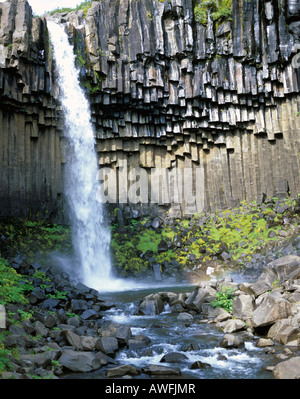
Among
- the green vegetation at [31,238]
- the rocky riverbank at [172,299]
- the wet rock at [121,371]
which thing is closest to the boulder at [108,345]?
the rocky riverbank at [172,299]

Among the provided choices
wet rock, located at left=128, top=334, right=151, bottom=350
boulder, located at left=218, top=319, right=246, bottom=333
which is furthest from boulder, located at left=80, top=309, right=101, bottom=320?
boulder, located at left=218, top=319, right=246, bottom=333

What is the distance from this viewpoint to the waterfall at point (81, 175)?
17391 mm

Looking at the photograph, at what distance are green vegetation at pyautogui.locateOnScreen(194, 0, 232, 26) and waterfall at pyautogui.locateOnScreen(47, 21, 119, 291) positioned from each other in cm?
705

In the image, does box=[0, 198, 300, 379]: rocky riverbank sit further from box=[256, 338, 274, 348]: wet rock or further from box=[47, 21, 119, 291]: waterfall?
box=[47, 21, 119, 291]: waterfall

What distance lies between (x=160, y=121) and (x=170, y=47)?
3.70 metres

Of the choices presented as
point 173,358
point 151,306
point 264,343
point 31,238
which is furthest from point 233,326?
point 31,238

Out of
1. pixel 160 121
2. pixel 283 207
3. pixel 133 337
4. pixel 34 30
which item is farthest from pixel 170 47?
pixel 133 337

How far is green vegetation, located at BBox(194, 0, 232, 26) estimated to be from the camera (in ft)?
64.5

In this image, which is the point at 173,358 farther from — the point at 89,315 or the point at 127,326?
the point at 89,315

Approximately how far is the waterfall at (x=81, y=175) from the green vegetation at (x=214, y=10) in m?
7.05

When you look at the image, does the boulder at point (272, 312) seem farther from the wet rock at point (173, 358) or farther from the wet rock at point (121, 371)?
the wet rock at point (121, 371)

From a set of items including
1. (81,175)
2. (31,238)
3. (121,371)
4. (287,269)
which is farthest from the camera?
(81,175)

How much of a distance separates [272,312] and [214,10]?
57.1 feet

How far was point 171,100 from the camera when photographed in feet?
63.7
